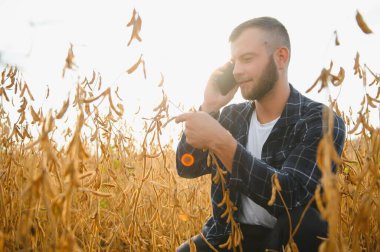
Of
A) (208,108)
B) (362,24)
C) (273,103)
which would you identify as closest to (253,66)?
(273,103)

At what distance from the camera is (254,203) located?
5.70 feet

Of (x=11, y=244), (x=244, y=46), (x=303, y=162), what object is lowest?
(x=11, y=244)

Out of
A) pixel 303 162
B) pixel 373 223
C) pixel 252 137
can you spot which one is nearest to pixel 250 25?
→ pixel 252 137

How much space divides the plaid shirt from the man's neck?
6 centimetres

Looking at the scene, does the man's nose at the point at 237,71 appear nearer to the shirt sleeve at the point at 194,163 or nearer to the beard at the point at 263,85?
the beard at the point at 263,85

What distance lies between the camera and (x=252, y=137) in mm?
1935

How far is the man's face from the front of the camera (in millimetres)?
1933

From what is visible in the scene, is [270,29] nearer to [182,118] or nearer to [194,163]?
[194,163]

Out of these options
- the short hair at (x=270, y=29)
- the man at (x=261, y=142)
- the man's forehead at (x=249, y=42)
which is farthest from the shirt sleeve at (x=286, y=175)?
the short hair at (x=270, y=29)

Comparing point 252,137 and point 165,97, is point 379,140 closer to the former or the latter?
point 165,97

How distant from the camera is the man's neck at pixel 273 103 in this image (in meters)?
1.96

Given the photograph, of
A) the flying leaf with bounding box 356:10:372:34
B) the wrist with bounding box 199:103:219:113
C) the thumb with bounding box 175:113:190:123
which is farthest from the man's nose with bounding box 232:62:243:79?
the flying leaf with bounding box 356:10:372:34

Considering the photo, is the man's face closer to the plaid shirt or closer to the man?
the man

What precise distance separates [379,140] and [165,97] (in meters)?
0.58
